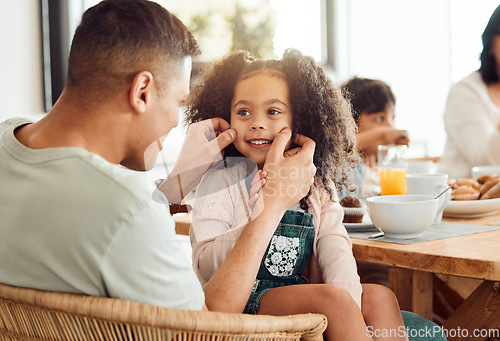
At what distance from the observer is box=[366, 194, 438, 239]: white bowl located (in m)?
1.23

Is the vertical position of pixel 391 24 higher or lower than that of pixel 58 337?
higher

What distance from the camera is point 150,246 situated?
73 cm

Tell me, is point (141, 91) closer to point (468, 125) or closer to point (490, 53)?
point (468, 125)

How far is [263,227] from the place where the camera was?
1024mm

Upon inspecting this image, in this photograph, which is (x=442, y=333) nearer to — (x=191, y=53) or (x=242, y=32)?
(x=191, y=53)

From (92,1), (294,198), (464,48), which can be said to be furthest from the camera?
(464,48)

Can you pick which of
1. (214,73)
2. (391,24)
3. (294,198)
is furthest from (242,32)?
(294,198)

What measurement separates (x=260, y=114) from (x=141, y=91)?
0.48 m

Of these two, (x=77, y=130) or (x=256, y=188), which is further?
(x=256, y=188)

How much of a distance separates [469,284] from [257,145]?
3.67ft

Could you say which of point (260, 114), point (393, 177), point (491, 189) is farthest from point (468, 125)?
point (260, 114)

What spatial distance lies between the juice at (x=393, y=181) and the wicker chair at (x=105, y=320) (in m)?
1.18

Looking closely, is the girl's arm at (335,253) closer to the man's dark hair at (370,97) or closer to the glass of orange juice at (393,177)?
the glass of orange juice at (393,177)

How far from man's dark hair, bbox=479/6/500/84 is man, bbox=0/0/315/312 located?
1.93 meters
